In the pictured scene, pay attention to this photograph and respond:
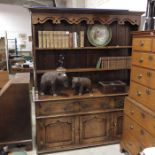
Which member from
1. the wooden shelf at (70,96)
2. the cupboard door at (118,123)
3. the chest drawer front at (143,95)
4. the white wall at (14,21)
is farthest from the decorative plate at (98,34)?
the white wall at (14,21)

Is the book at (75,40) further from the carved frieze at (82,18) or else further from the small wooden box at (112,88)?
the small wooden box at (112,88)

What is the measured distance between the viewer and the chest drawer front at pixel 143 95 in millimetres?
1915

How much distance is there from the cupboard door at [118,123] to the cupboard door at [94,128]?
113 millimetres

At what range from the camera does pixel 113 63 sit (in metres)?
2.90

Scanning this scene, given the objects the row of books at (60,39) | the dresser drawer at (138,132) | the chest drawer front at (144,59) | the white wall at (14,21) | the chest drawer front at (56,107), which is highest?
the white wall at (14,21)

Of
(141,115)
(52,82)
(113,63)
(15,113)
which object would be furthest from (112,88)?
(15,113)

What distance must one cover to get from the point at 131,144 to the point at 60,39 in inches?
62.9

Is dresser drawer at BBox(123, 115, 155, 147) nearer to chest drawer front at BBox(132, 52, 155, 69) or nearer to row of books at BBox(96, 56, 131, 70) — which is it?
chest drawer front at BBox(132, 52, 155, 69)

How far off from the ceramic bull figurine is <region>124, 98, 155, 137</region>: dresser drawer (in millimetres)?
857

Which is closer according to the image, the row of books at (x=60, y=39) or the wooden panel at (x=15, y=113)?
the wooden panel at (x=15, y=113)

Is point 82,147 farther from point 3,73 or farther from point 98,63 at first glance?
point 3,73

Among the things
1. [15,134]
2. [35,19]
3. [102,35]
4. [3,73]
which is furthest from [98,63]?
[3,73]

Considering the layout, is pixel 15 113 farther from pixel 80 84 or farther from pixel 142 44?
pixel 142 44

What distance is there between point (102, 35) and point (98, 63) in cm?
41
